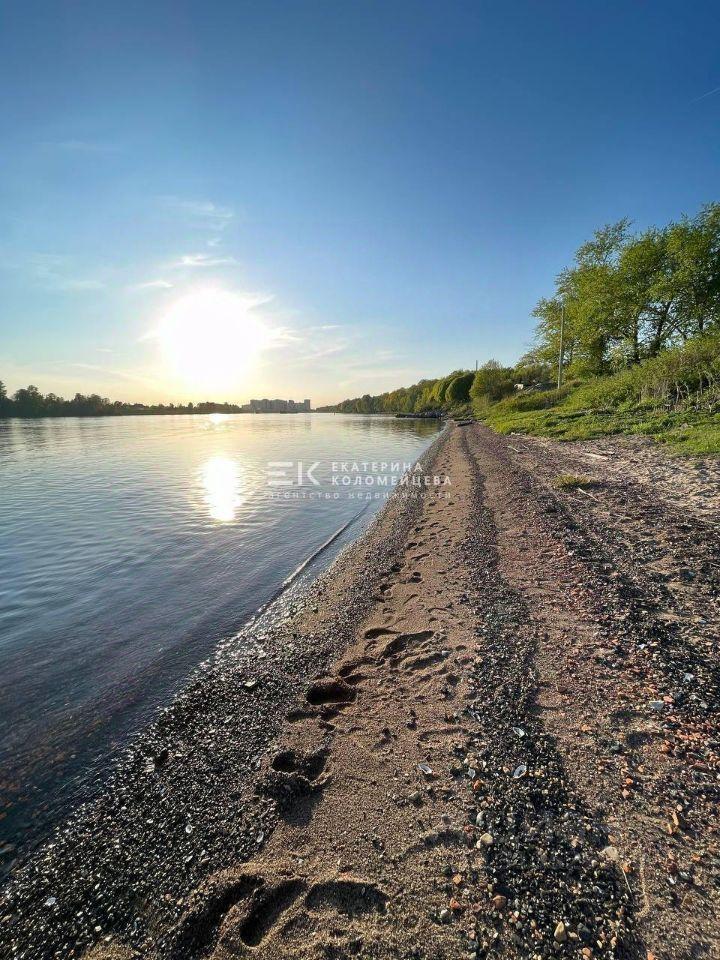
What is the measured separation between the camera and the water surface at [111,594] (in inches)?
174

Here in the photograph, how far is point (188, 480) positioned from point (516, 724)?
69.9 feet

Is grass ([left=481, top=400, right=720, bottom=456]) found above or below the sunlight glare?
above

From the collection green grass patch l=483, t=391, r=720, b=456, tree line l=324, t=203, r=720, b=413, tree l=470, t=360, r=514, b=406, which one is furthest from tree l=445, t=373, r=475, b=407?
green grass patch l=483, t=391, r=720, b=456

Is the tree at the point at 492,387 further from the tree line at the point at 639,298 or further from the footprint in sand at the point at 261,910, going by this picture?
the footprint in sand at the point at 261,910

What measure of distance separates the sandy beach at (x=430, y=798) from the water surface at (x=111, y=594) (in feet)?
2.32

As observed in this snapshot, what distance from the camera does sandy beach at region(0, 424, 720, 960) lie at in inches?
92.8

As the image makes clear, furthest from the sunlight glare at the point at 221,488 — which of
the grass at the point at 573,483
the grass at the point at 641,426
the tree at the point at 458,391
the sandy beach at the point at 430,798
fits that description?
the tree at the point at 458,391

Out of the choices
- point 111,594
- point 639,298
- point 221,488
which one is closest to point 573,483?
point 111,594

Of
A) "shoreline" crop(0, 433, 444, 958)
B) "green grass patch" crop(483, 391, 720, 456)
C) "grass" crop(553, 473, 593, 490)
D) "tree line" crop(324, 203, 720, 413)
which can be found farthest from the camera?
"tree line" crop(324, 203, 720, 413)

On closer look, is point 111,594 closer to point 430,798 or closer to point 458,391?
point 430,798

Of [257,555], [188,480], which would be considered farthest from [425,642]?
[188,480]

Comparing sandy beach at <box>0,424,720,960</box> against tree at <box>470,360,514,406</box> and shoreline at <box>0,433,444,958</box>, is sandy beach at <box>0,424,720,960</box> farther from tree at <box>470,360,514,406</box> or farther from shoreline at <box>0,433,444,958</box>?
tree at <box>470,360,514,406</box>

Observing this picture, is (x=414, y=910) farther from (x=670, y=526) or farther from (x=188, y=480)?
(x=188, y=480)

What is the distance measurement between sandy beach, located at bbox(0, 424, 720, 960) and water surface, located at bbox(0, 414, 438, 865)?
71 cm
